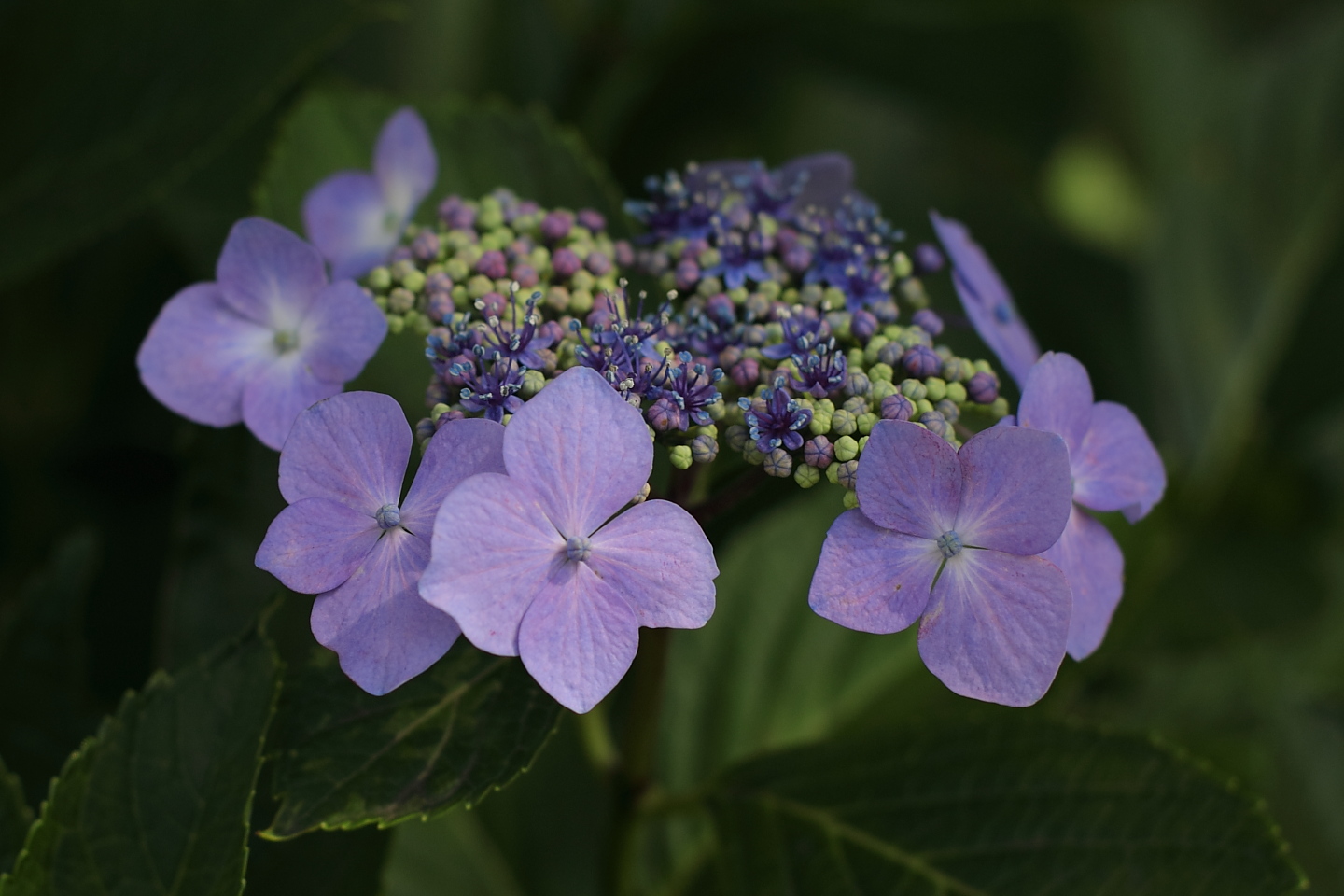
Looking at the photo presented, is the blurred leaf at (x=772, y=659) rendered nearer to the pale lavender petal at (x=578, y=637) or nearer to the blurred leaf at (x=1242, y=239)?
the pale lavender petal at (x=578, y=637)

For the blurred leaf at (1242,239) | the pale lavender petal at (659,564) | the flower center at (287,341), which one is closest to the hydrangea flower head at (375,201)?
the flower center at (287,341)

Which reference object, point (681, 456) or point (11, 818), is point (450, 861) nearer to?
point (11, 818)

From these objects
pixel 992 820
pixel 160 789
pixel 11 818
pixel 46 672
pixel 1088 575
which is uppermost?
pixel 1088 575

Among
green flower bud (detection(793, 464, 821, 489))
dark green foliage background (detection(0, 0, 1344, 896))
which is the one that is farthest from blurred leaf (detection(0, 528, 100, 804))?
green flower bud (detection(793, 464, 821, 489))

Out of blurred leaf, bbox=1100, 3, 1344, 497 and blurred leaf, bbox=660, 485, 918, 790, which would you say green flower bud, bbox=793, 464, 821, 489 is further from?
blurred leaf, bbox=1100, 3, 1344, 497

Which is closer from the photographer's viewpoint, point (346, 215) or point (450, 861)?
point (346, 215)

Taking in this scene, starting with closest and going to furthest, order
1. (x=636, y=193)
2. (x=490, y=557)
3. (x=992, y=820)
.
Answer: (x=490, y=557) → (x=992, y=820) → (x=636, y=193)

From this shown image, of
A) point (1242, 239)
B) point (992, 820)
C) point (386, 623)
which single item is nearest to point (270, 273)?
point (386, 623)
